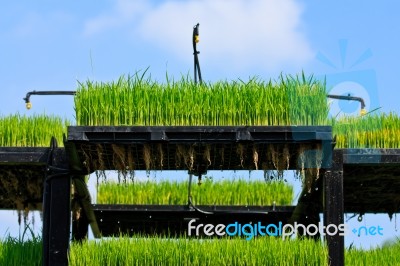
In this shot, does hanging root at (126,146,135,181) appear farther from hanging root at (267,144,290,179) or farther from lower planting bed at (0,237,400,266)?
hanging root at (267,144,290,179)

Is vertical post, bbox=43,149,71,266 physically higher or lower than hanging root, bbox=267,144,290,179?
lower

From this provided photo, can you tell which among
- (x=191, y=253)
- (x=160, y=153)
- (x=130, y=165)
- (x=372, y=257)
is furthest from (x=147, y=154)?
(x=372, y=257)

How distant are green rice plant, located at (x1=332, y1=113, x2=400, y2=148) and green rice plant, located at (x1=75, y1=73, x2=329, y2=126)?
96 centimetres

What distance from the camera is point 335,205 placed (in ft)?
40.5

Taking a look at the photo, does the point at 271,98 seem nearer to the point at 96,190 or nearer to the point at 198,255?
the point at 198,255

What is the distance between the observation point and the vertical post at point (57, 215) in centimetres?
1216

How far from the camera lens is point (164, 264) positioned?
39.7 feet

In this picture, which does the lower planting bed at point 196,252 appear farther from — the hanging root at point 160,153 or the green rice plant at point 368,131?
the green rice plant at point 368,131

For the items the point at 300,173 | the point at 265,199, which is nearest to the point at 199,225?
the point at 265,199

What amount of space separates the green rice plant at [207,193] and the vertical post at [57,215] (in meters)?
5.81

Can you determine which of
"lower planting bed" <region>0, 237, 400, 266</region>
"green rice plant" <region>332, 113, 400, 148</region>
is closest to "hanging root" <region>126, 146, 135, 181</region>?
"lower planting bed" <region>0, 237, 400, 266</region>

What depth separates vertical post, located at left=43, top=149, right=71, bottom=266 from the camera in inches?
479

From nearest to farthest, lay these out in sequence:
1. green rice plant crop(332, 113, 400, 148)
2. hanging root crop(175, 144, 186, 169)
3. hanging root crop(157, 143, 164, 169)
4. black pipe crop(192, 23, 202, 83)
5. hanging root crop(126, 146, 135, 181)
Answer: hanging root crop(157, 143, 164, 169), hanging root crop(175, 144, 186, 169), hanging root crop(126, 146, 135, 181), green rice plant crop(332, 113, 400, 148), black pipe crop(192, 23, 202, 83)

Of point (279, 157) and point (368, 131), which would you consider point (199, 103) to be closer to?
point (279, 157)
